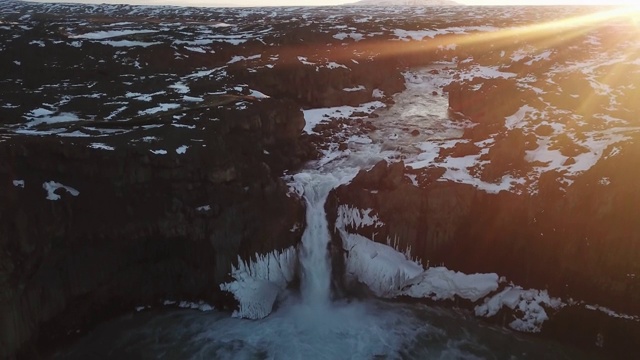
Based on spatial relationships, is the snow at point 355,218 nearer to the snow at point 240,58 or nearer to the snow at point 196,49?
the snow at point 240,58

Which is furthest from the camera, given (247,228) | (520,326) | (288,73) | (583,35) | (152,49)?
(583,35)

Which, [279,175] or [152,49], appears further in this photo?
[152,49]

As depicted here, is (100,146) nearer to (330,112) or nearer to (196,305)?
(196,305)

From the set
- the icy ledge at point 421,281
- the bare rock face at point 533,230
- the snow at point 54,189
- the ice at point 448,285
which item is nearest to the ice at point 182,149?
the snow at point 54,189

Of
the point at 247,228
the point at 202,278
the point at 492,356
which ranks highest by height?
the point at 247,228

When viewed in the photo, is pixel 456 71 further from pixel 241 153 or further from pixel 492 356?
pixel 492 356

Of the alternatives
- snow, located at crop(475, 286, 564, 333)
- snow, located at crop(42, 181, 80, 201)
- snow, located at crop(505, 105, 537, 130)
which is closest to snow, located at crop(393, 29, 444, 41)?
snow, located at crop(505, 105, 537, 130)

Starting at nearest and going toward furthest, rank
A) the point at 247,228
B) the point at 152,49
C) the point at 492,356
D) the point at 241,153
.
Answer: the point at 492,356 < the point at 247,228 < the point at 241,153 < the point at 152,49

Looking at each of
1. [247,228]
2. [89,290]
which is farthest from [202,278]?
[89,290]
